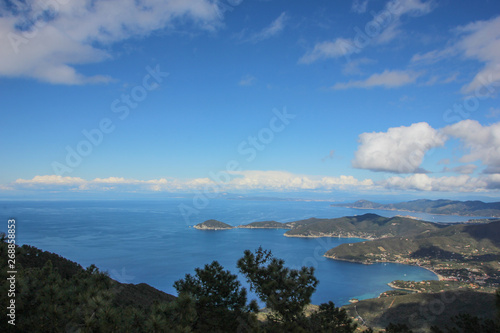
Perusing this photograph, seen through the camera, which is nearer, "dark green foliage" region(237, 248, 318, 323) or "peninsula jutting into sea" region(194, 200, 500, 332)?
"dark green foliage" region(237, 248, 318, 323)

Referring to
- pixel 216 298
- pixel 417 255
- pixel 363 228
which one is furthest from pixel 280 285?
pixel 363 228

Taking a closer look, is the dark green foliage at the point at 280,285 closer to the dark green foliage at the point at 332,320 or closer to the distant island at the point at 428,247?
the dark green foliage at the point at 332,320

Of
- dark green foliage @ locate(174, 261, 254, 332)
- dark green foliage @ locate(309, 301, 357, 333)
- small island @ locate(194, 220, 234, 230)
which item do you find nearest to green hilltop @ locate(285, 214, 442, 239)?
small island @ locate(194, 220, 234, 230)

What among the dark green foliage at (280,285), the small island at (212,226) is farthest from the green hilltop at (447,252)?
the dark green foliage at (280,285)

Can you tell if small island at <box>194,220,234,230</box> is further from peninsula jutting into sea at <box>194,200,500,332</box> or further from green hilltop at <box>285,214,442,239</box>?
green hilltop at <box>285,214,442,239</box>

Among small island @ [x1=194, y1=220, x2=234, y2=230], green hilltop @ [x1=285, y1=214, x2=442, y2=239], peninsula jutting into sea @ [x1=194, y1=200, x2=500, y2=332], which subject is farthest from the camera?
green hilltop @ [x1=285, y1=214, x2=442, y2=239]

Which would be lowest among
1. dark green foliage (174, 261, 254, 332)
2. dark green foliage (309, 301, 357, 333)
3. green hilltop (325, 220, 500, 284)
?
green hilltop (325, 220, 500, 284)
